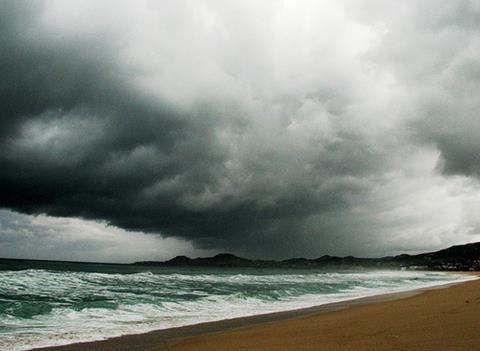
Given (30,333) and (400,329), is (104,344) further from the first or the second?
(400,329)

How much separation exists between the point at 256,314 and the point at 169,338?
6591 millimetres

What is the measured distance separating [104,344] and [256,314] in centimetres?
813

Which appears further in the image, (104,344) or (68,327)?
(68,327)

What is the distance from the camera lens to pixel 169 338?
10.3 m

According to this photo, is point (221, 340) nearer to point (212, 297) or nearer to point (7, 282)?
point (212, 297)

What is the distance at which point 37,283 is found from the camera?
27562mm

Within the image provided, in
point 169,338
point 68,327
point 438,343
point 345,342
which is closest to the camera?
point 438,343

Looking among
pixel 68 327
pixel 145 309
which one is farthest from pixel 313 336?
pixel 145 309

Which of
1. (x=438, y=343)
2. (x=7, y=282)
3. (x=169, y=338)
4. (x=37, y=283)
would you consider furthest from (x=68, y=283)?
(x=438, y=343)

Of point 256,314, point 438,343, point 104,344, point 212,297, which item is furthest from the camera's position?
point 212,297

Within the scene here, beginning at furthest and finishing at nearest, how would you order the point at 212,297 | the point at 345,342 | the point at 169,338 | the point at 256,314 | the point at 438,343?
the point at 212,297, the point at 256,314, the point at 169,338, the point at 345,342, the point at 438,343

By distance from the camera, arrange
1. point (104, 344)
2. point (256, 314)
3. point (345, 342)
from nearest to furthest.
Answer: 1. point (345, 342)
2. point (104, 344)
3. point (256, 314)

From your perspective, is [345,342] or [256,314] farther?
[256,314]

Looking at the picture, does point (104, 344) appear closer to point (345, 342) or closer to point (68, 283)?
point (345, 342)
